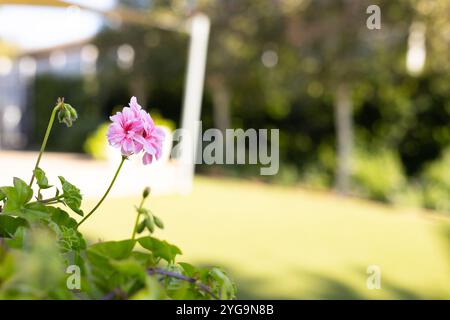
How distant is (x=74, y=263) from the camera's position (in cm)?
79

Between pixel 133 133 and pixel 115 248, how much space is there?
0.60 ft

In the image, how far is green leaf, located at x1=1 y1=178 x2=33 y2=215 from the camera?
815mm

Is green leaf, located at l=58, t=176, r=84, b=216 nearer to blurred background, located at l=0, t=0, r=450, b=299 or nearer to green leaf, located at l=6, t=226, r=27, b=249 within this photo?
green leaf, located at l=6, t=226, r=27, b=249

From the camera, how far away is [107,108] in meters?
17.1

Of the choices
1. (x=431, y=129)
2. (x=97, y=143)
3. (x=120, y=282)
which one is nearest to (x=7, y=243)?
(x=120, y=282)

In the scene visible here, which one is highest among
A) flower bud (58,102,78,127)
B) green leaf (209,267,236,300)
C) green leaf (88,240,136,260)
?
flower bud (58,102,78,127)

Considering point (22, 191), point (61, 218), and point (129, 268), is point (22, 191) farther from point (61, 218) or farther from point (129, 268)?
point (129, 268)

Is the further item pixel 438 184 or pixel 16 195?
pixel 438 184

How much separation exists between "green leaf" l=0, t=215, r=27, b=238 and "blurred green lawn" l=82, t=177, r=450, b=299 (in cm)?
377

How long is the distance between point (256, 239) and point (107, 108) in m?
11.3

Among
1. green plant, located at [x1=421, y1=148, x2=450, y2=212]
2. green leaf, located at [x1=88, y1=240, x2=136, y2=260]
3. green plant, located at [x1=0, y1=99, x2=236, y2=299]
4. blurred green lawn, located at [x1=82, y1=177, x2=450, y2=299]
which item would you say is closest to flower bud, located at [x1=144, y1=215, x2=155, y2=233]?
green plant, located at [x1=0, y1=99, x2=236, y2=299]

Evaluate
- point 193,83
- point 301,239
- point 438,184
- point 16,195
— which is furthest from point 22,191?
point 438,184

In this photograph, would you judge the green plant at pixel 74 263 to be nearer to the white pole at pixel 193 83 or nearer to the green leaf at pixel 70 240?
the green leaf at pixel 70 240

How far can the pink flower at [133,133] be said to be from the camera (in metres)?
0.86
